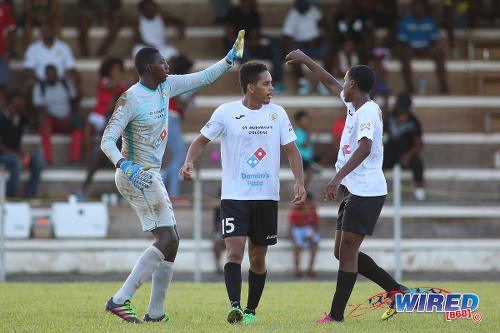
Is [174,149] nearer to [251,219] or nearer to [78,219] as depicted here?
[78,219]

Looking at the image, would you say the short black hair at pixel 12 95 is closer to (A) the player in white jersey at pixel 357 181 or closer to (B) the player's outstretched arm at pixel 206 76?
(B) the player's outstretched arm at pixel 206 76

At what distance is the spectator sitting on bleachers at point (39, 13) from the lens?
63.9 ft

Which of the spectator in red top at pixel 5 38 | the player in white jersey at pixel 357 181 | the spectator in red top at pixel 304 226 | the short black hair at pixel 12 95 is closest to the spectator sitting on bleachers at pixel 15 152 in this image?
the short black hair at pixel 12 95

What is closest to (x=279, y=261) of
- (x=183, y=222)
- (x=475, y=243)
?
(x=183, y=222)

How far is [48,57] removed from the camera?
18.2m

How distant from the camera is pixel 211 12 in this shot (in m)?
21.5

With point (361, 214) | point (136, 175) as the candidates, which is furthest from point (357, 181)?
point (136, 175)

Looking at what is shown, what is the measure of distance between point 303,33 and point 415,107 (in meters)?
3.11

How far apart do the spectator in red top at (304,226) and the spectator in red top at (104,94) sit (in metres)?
4.73

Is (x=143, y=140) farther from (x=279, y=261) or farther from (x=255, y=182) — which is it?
(x=279, y=261)

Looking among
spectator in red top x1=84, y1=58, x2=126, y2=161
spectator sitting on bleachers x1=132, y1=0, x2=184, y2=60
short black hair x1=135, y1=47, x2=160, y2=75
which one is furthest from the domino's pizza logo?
spectator sitting on bleachers x1=132, y1=0, x2=184, y2=60

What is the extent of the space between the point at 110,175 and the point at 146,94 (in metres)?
9.68

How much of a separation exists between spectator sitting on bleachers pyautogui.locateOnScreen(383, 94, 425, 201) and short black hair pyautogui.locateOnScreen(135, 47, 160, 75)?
384 inches

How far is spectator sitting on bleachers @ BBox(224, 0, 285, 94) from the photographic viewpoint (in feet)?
61.2
